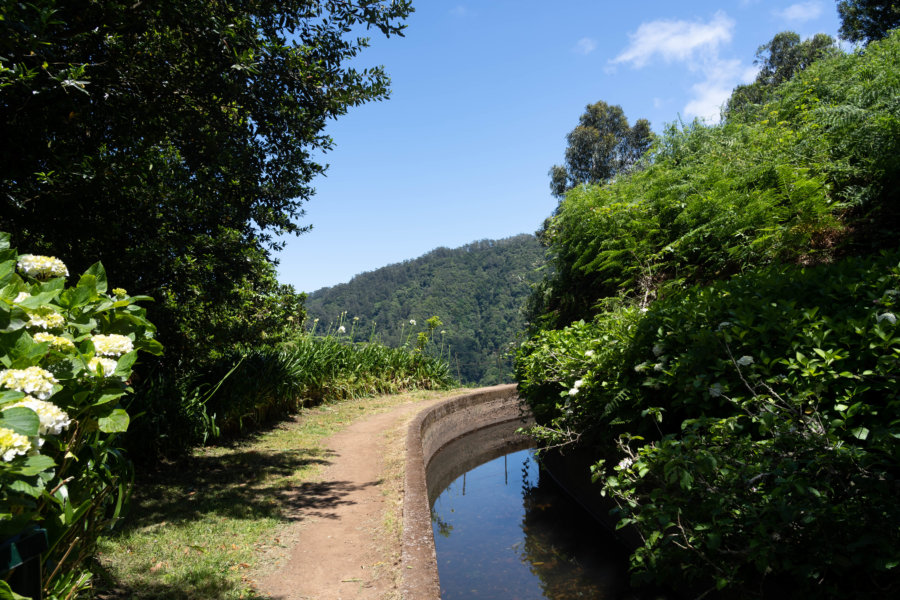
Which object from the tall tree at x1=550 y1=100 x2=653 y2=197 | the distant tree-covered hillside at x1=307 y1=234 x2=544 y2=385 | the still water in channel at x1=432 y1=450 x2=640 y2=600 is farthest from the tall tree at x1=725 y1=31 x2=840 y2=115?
the still water in channel at x1=432 y1=450 x2=640 y2=600

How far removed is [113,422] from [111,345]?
31 cm

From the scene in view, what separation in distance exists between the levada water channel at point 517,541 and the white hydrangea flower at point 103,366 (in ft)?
12.5

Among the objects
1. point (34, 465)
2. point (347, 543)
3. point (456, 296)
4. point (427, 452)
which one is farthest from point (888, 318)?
point (456, 296)

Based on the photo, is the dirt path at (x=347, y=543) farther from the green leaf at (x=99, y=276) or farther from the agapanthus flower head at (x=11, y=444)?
the agapanthus flower head at (x=11, y=444)

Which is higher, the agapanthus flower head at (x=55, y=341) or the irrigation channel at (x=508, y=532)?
the agapanthus flower head at (x=55, y=341)

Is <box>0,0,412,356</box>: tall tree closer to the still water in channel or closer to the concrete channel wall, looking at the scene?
the concrete channel wall

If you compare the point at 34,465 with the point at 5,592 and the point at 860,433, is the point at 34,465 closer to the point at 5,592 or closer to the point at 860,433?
the point at 5,592

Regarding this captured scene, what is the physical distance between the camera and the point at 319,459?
7523mm

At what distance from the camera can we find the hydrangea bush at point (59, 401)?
1.43 m

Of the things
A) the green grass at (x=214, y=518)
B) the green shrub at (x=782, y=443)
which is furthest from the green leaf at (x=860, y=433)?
the green grass at (x=214, y=518)

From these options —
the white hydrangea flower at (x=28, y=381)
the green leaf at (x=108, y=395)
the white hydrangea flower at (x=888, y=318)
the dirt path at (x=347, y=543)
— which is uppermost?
the white hydrangea flower at (x=28, y=381)

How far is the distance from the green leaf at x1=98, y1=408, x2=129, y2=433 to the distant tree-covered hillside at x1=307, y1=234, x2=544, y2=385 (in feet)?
120

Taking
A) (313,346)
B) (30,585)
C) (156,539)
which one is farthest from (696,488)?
(313,346)

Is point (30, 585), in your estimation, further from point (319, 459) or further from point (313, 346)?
point (313, 346)
